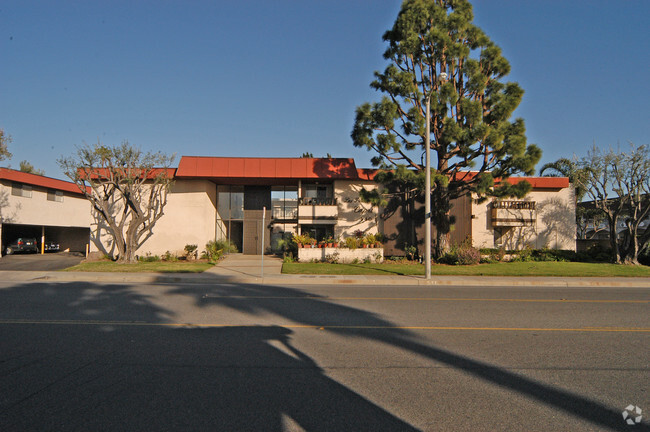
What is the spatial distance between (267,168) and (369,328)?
18.9 metres

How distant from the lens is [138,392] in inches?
183

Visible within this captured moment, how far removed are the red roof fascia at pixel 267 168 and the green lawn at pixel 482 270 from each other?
6075 mm

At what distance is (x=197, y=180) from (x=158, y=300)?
16.6m

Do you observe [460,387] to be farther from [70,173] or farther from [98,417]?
[70,173]

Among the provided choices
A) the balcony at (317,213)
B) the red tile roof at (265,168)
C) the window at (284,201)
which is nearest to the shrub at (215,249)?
the window at (284,201)

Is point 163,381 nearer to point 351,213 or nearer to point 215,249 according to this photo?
point 215,249

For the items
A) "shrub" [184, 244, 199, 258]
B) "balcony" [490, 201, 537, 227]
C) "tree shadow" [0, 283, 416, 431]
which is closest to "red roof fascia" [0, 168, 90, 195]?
"shrub" [184, 244, 199, 258]

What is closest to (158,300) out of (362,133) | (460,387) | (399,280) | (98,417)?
(98,417)

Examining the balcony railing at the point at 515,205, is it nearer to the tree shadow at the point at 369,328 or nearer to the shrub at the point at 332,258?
the shrub at the point at 332,258

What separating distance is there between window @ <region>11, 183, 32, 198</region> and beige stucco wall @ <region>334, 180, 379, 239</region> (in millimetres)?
22191

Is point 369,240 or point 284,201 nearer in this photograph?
point 369,240

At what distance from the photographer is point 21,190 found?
29578 mm

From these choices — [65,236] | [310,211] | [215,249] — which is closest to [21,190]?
Answer: [65,236]

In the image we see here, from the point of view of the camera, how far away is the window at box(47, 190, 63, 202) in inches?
1282
